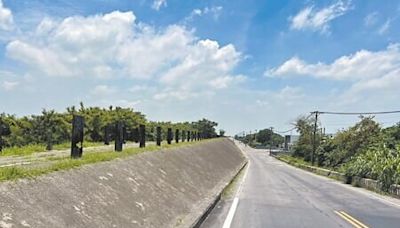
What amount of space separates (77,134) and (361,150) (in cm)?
4438

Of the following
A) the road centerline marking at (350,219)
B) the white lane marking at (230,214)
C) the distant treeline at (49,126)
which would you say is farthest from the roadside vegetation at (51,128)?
the road centerline marking at (350,219)

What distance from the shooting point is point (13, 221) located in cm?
648

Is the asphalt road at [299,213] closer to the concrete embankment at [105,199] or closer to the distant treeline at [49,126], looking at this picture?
the concrete embankment at [105,199]

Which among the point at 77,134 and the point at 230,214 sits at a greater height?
the point at 77,134

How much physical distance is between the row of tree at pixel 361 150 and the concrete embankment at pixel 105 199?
57.9ft

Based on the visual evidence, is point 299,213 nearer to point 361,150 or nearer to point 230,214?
point 230,214

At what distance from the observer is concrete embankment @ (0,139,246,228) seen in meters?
7.16

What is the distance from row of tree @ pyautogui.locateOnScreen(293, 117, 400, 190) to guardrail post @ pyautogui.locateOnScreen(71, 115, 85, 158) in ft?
70.5

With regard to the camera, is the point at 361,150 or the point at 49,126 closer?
the point at 49,126

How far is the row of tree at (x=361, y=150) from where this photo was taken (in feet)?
104

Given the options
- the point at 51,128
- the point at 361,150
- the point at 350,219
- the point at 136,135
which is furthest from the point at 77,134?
the point at 361,150

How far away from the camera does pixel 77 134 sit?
12719mm

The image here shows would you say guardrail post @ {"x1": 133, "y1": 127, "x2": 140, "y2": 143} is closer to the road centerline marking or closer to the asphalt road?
the asphalt road

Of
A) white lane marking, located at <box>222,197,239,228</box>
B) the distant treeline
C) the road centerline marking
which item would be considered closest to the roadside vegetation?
the distant treeline
